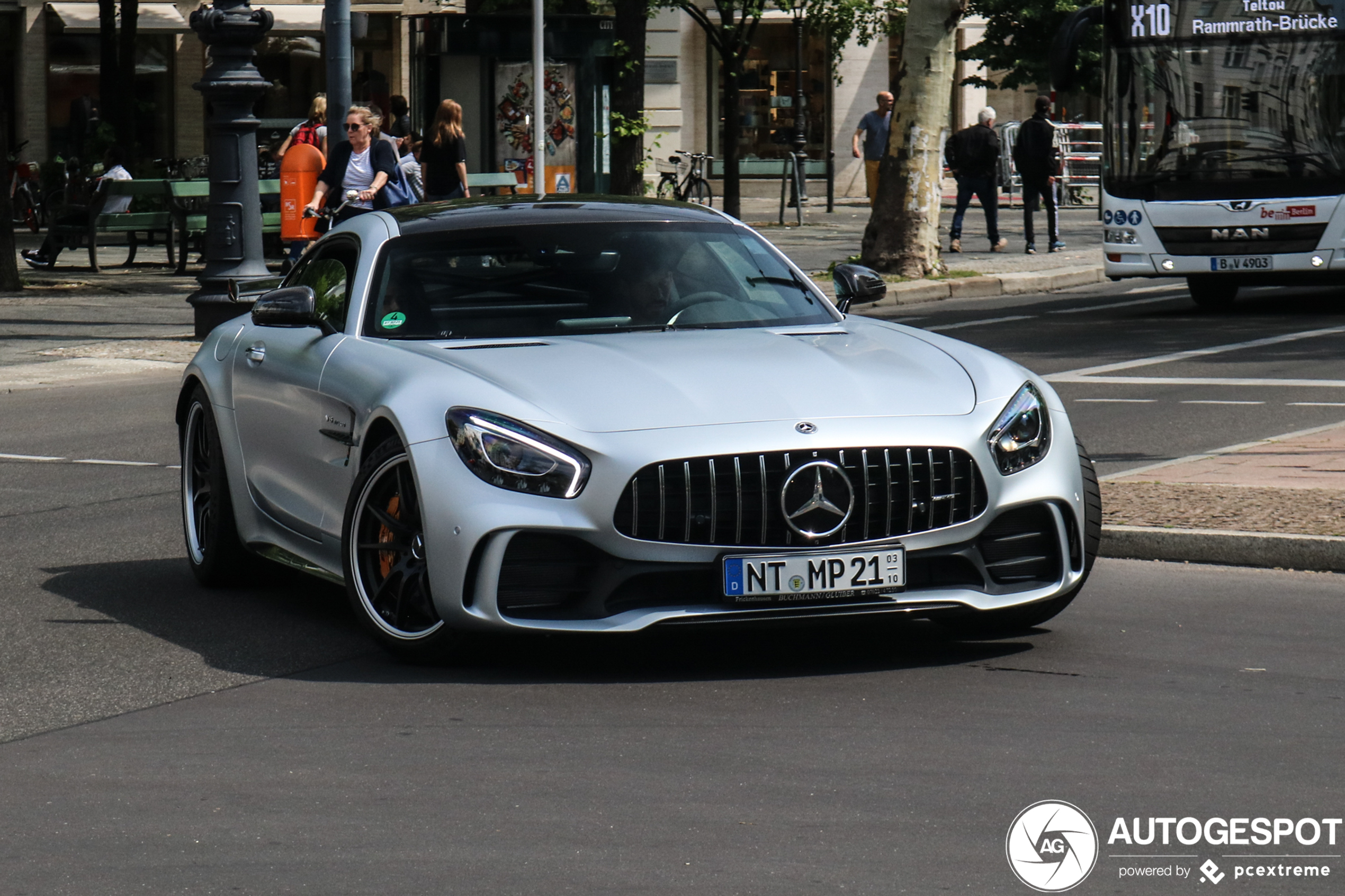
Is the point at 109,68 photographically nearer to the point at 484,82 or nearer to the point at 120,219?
the point at 484,82

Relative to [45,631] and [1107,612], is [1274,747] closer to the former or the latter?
[1107,612]

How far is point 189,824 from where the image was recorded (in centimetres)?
449

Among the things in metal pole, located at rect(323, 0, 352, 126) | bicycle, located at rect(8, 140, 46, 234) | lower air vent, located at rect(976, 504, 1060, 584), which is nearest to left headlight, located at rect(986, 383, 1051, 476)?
lower air vent, located at rect(976, 504, 1060, 584)

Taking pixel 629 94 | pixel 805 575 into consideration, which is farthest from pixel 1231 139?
pixel 805 575

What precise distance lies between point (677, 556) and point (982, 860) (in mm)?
1634

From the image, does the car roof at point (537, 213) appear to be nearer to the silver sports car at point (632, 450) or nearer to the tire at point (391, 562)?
the silver sports car at point (632, 450)

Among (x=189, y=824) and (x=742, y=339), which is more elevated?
(x=742, y=339)

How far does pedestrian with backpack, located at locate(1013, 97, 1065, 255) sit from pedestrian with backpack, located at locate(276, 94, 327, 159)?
389 inches

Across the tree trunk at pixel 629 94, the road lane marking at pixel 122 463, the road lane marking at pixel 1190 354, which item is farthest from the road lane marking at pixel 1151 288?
the road lane marking at pixel 122 463

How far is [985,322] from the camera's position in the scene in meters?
18.7

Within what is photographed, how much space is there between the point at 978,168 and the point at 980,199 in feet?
1.30

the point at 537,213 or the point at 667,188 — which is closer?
the point at 537,213

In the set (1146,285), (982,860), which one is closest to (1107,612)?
(982,860)

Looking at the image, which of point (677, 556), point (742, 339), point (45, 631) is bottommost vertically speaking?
point (45, 631)
